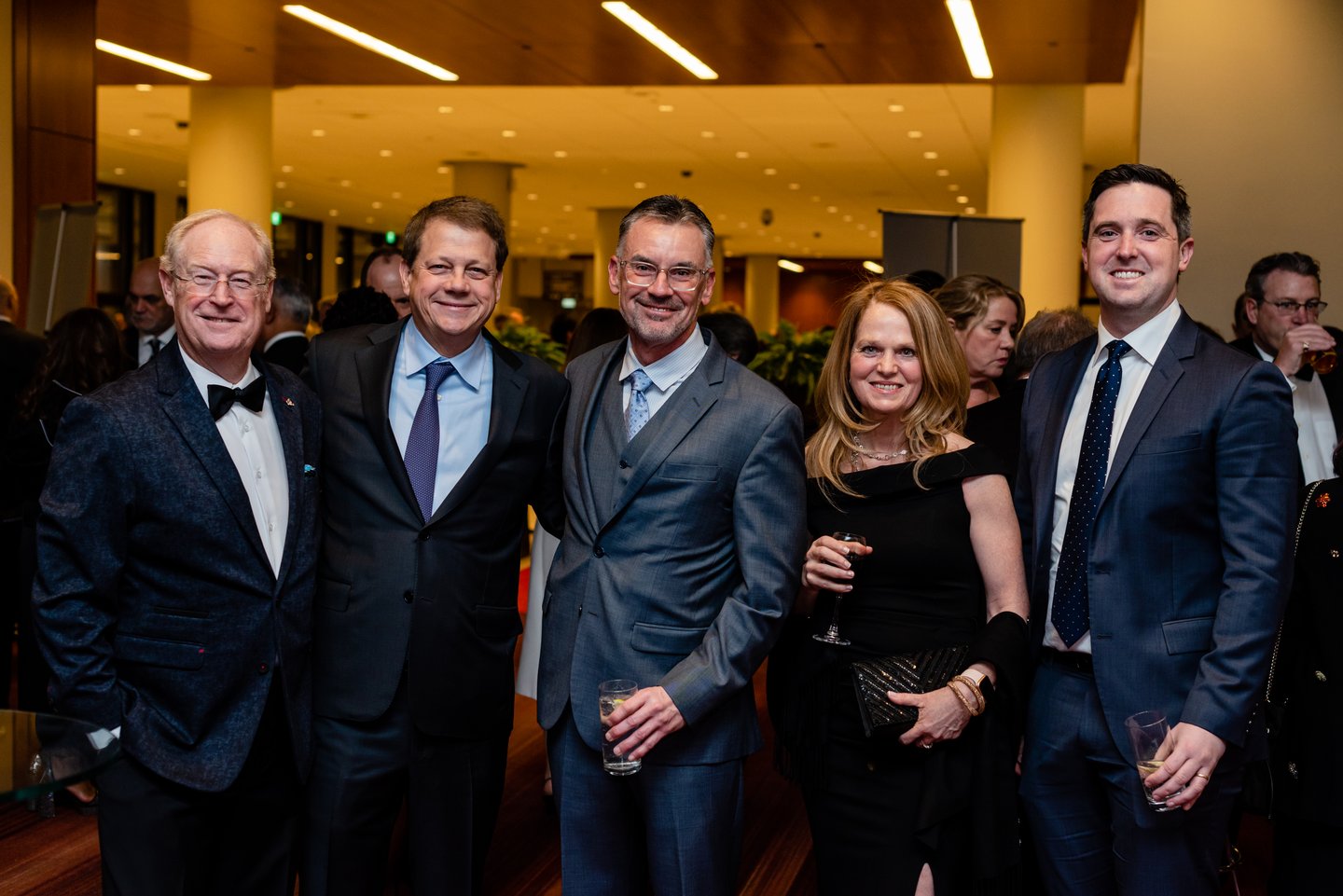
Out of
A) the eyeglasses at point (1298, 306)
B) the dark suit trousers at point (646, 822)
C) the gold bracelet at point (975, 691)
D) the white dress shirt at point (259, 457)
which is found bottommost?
the dark suit trousers at point (646, 822)

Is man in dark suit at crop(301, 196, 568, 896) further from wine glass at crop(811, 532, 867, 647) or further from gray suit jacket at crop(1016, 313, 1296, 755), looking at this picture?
gray suit jacket at crop(1016, 313, 1296, 755)

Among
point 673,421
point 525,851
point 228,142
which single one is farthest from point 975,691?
point 228,142

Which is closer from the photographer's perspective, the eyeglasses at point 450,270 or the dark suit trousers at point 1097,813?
the dark suit trousers at point 1097,813

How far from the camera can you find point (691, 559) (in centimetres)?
242

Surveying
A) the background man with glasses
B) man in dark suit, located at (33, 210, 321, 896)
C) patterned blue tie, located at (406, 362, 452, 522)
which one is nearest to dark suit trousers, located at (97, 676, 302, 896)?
man in dark suit, located at (33, 210, 321, 896)

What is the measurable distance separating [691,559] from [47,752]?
3.77 feet

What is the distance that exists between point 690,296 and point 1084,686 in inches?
41.7

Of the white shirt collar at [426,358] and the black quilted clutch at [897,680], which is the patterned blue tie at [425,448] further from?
the black quilted clutch at [897,680]

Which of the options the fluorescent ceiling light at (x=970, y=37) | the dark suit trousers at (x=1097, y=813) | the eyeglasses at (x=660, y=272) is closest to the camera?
the dark suit trousers at (x=1097, y=813)

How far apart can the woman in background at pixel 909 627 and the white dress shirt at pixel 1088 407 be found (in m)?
0.07

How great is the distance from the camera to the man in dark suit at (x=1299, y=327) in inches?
181

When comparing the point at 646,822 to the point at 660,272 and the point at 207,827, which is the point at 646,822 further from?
the point at 660,272

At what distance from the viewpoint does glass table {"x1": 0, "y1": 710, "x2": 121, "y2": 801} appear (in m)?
1.78

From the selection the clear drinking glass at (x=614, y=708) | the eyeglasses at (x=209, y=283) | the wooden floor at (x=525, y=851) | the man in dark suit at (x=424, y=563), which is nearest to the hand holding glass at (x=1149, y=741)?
the clear drinking glass at (x=614, y=708)
